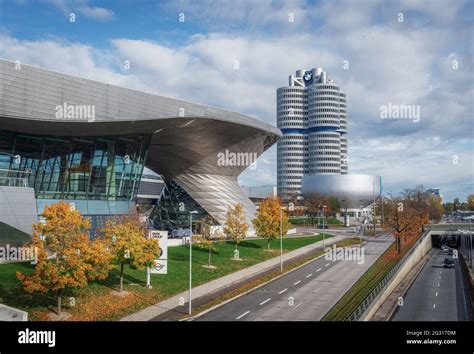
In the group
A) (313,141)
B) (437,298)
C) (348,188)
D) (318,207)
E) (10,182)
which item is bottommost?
(437,298)

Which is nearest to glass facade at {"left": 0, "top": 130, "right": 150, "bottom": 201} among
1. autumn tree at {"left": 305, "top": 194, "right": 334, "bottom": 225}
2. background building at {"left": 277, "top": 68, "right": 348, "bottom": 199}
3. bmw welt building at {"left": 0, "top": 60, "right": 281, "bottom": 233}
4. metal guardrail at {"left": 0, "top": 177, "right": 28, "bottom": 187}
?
bmw welt building at {"left": 0, "top": 60, "right": 281, "bottom": 233}

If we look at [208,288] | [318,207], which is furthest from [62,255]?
[318,207]

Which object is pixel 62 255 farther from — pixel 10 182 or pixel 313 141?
pixel 313 141

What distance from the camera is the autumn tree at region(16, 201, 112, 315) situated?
1886 centimetres

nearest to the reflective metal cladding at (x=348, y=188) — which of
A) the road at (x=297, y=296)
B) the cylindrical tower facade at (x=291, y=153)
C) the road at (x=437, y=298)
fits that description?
the cylindrical tower facade at (x=291, y=153)

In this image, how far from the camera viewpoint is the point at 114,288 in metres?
24.8

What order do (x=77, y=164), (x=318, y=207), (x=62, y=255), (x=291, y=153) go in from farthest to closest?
(x=291, y=153)
(x=318, y=207)
(x=77, y=164)
(x=62, y=255)

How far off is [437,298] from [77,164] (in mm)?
34637

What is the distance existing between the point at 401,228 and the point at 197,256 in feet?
97.5

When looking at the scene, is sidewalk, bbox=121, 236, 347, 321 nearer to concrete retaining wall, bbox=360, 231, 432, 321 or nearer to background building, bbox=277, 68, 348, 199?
concrete retaining wall, bbox=360, 231, 432, 321
